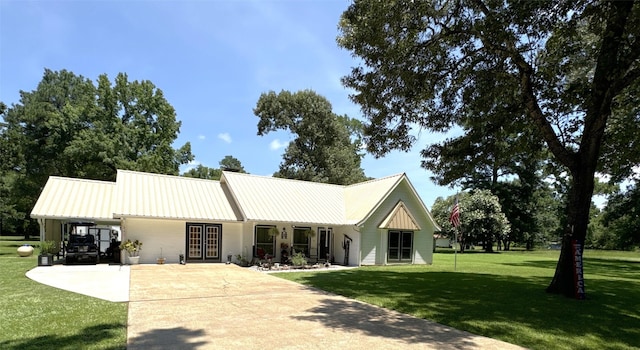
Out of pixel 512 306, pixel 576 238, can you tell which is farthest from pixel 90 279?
pixel 576 238

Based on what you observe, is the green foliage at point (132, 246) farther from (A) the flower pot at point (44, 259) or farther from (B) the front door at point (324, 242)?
(B) the front door at point (324, 242)

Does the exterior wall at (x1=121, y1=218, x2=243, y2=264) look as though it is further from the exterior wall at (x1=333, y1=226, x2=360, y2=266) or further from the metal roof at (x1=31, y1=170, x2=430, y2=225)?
the exterior wall at (x1=333, y1=226, x2=360, y2=266)

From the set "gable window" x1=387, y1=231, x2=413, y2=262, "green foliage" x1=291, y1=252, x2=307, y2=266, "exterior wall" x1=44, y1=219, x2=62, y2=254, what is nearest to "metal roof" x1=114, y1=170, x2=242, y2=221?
"green foliage" x1=291, y1=252, x2=307, y2=266

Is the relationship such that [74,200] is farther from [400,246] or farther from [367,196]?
[400,246]

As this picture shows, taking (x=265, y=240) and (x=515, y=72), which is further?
(x=265, y=240)

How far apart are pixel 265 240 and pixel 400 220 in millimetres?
8068

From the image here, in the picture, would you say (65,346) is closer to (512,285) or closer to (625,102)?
(512,285)

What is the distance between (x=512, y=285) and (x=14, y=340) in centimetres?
1429

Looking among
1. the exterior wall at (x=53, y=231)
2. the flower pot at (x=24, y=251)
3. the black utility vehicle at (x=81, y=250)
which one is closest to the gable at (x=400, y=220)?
the black utility vehicle at (x=81, y=250)

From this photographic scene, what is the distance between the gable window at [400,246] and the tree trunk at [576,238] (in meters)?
11.0

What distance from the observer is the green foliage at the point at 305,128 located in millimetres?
38156

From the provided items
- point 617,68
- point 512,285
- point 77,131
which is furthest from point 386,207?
point 77,131

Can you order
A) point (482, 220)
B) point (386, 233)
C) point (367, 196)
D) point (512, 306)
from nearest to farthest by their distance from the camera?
1. point (512, 306)
2. point (386, 233)
3. point (367, 196)
4. point (482, 220)

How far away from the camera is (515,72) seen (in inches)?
450
